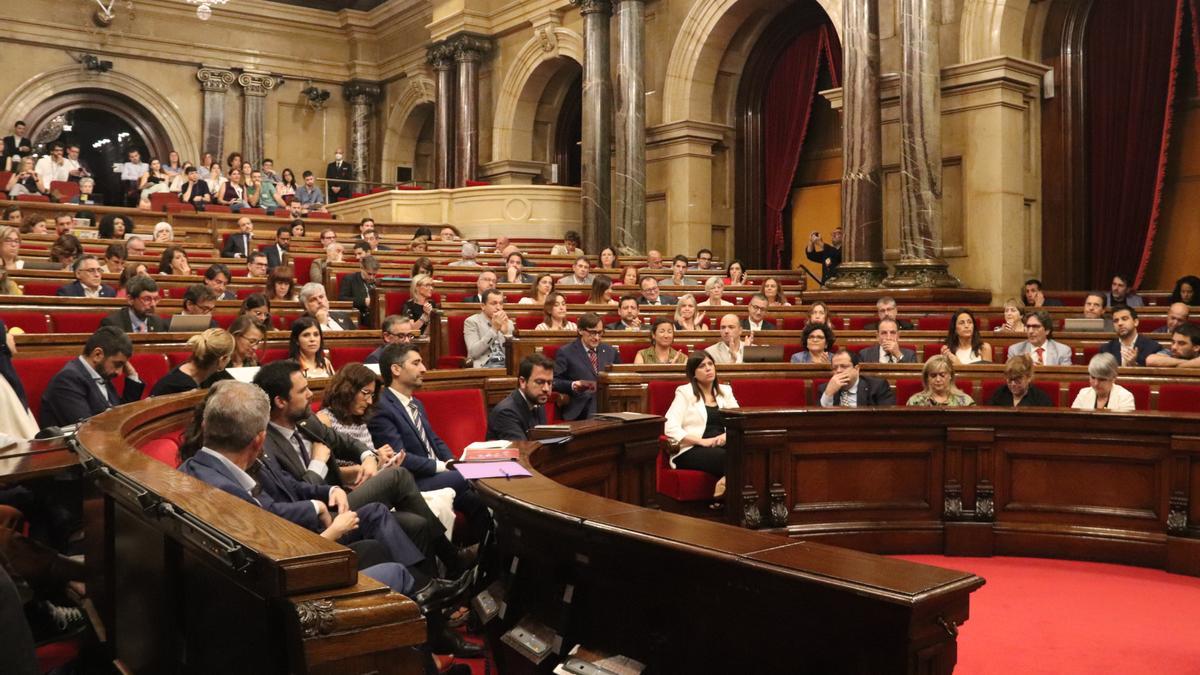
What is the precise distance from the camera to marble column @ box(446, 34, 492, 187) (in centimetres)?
1677

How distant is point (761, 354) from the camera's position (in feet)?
19.2

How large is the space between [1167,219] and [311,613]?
10.8 m

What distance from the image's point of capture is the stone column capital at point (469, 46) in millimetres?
16656

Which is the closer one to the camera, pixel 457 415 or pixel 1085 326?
pixel 457 415

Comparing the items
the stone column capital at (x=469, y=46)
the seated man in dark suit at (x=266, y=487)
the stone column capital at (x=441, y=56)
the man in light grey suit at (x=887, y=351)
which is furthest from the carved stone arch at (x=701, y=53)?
the seated man in dark suit at (x=266, y=487)

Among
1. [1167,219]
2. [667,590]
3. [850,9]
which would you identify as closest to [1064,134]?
[1167,219]

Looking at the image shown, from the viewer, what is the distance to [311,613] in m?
1.46

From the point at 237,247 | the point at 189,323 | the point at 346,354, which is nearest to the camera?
the point at 189,323

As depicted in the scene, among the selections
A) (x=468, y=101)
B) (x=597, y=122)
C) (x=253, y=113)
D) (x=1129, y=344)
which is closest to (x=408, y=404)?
(x=1129, y=344)

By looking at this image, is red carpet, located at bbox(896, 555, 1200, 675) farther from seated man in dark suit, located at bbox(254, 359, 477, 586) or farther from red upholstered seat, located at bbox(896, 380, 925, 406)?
seated man in dark suit, located at bbox(254, 359, 477, 586)

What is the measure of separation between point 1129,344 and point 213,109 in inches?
644

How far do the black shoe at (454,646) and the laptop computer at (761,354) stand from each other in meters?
3.01

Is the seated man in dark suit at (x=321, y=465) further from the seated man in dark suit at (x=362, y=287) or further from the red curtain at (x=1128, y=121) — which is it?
the red curtain at (x=1128, y=121)

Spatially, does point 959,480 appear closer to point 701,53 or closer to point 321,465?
point 321,465
